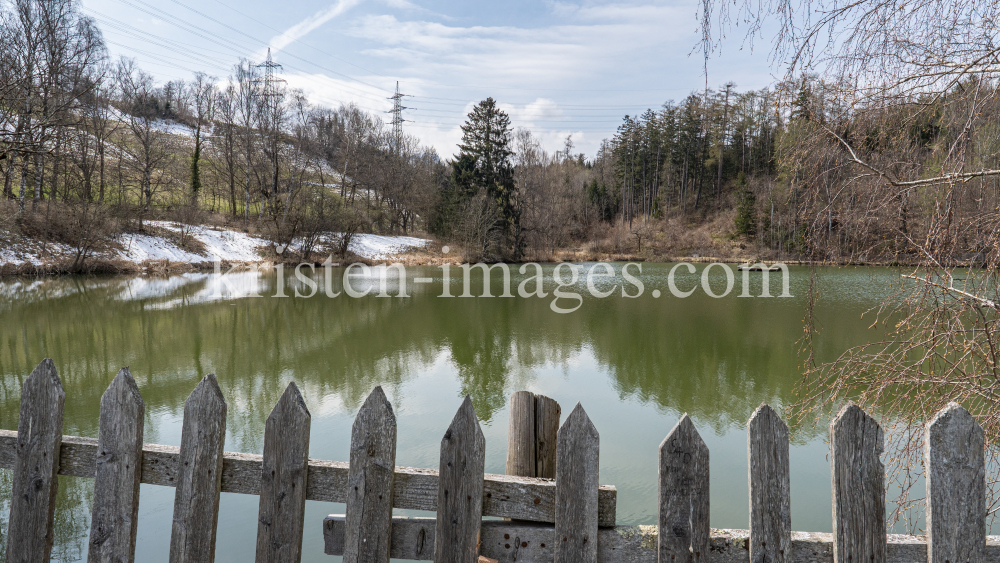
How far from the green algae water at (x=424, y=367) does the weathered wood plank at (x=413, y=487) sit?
76.4 inches

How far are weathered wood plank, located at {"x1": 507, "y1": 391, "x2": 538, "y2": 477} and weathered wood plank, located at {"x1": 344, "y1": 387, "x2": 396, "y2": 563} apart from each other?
0.65 m

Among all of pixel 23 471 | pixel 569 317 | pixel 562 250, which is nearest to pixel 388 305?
pixel 569 317

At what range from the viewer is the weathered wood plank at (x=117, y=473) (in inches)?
66.4

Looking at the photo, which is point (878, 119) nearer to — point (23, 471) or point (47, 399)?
point (47, 399)

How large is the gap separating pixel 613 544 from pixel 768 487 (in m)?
0.48

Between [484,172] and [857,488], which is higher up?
[484,172]

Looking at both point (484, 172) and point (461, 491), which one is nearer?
point (461, 491)

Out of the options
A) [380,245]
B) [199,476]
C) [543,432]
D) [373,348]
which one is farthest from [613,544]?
[380,245]

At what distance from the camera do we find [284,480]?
161cm

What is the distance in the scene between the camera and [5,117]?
16.6 ft

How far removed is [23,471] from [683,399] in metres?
6.56

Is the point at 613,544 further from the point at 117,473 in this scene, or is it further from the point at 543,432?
the point at 117,473

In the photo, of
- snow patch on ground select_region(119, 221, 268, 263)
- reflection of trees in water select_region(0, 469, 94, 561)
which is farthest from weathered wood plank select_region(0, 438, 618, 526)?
snow patch on ground select_region(119, 221, 268, 263)

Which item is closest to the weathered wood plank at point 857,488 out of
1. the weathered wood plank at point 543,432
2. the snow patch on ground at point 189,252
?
the weathered wood plank at point 543,432
